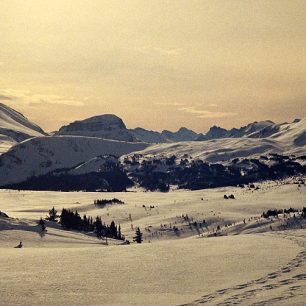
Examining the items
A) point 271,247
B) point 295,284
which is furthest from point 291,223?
point 295,284

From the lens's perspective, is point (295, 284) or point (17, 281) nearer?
point (295, 284)

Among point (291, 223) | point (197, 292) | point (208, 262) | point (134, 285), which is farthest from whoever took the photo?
point (291, 223)

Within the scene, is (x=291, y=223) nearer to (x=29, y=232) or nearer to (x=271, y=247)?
(x=29, y=232)

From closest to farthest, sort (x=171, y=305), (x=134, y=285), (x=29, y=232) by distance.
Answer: (x=171, y=305) < (x=134, y=285) < (x=29, y=232)

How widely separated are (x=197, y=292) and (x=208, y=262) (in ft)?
23.4

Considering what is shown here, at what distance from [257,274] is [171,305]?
22.1 ft

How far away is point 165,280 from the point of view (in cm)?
2297

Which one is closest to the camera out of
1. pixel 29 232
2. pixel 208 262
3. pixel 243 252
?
pixel 208 262

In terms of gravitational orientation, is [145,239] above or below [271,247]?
below

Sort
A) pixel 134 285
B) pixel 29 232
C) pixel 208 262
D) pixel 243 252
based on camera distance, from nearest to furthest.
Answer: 1. pixel 134 285
2. pixel 208 262
3. pixel 243 252
4. pixel 29 232

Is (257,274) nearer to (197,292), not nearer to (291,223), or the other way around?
(197,292)

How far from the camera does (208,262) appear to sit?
27234 mm

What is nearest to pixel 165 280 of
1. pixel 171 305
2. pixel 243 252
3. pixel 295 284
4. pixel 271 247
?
pixel 171 305

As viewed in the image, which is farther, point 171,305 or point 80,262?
point 80,262
